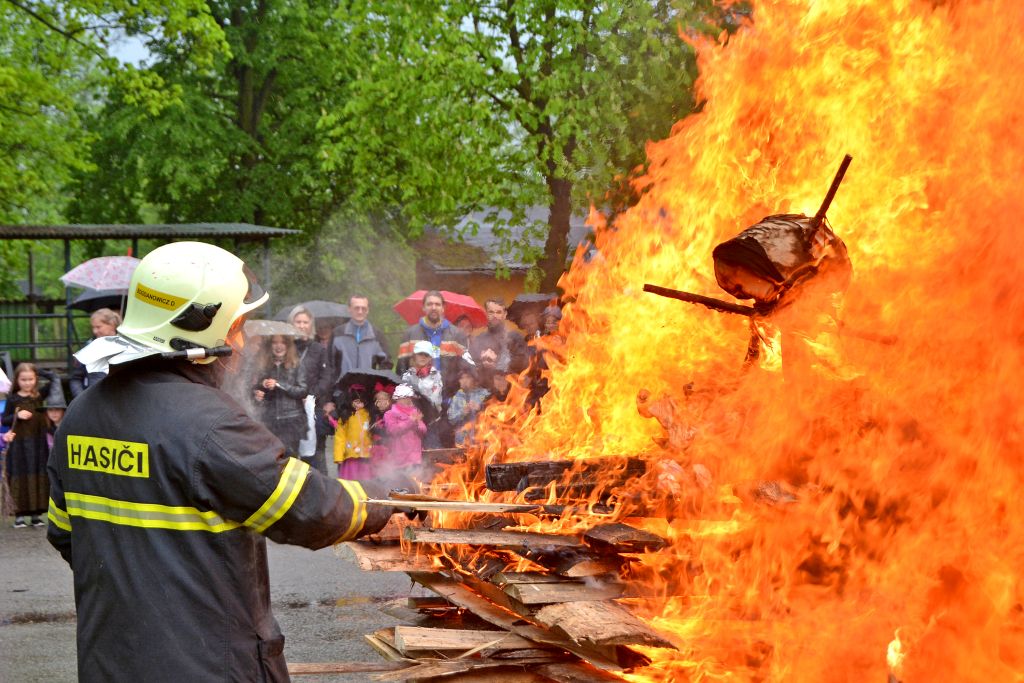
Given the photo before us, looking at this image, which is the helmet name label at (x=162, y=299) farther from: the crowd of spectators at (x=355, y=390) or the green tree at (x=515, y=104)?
the green tree at (x=515, y=104)

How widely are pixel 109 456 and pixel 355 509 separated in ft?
2.27

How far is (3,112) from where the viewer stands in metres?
20.2

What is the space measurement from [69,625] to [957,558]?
19.3ft

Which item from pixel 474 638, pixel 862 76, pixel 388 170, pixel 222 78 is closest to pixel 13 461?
pixel 474 638

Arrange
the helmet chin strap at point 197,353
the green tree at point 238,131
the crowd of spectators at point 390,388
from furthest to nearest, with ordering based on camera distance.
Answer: the green tree at point 238,131
the crowd of spectators at point 390,388
the helmet chin strap at point 197,353

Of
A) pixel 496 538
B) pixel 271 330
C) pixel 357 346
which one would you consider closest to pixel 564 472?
pixel 496 538

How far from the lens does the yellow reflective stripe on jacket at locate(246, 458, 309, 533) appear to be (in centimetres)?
294

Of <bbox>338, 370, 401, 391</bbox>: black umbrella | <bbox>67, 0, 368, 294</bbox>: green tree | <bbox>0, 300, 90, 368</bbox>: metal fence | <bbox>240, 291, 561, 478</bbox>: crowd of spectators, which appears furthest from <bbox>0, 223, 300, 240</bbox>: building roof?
<bbox>67, 0, 368, 294</bbox>: green tree

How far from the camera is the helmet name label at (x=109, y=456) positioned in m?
2.99

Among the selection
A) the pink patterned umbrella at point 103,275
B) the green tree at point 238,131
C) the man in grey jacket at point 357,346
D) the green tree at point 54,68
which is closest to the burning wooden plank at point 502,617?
the man in grey jacket at point 357,346

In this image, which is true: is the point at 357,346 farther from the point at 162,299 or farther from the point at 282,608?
the point at 162,299

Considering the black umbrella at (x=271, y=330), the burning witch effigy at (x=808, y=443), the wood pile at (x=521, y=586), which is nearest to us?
the wood pile at (x=521, y=586)

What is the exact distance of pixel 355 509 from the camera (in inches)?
125

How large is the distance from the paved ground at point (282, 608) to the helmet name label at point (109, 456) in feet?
8.31
